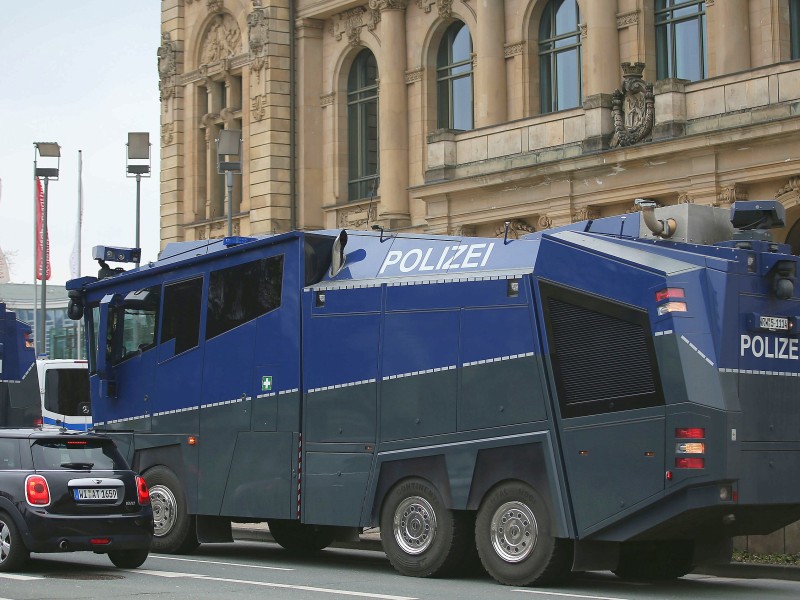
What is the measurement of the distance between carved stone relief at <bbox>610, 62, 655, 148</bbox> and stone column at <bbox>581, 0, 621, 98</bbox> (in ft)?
13.7

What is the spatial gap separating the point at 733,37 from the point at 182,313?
17.4 metres

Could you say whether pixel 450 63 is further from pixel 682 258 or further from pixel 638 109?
pixel 682 258

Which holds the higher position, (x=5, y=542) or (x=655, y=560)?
(x=5, y=542)

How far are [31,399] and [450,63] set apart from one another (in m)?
16.8

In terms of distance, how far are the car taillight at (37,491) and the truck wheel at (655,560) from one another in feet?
18.6

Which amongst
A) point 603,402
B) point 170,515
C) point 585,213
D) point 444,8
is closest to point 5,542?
point 170,515

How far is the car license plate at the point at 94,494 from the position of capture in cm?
1603

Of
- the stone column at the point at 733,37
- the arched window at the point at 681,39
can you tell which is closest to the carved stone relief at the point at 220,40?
the arched window at the point at 681,39

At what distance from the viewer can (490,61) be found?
3931 cm

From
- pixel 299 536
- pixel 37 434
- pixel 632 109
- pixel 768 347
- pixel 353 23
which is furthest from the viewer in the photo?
pixel 353 23

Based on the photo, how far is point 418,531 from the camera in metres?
16.0

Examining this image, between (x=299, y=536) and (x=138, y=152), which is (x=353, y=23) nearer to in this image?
(x=138, y=152)

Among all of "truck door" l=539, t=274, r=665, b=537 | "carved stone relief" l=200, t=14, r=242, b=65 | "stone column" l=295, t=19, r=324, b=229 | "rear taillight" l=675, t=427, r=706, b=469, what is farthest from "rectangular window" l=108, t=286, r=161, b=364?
"carved stone relief" l=200, t=14, r=242, b=65

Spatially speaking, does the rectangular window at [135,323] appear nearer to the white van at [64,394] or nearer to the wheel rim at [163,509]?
the wheel rim at [163,509]
